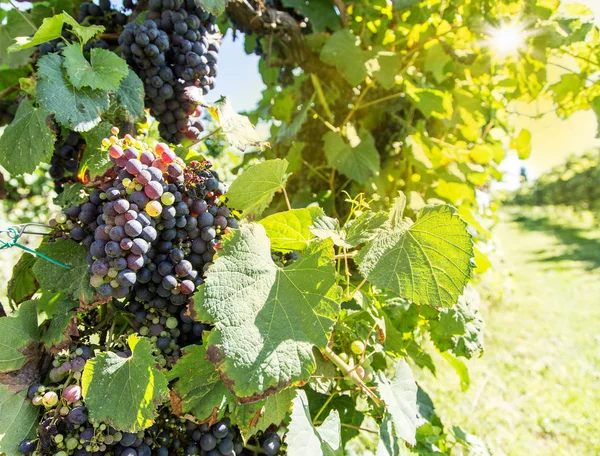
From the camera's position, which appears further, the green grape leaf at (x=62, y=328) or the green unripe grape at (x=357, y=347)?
the green unripe grape at (x=357, y=347)

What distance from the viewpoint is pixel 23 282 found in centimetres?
117

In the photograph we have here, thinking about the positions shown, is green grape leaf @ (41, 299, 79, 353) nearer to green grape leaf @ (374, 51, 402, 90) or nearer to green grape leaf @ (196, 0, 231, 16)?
green grape leaf @ (196, 0, 231, 16)

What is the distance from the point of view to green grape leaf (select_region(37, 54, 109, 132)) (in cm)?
95

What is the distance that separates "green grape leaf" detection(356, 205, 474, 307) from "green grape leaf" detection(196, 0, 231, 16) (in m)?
0.69

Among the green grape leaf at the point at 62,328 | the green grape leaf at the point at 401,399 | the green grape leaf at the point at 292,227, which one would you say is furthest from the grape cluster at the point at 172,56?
the green grape leaf at the point at 401,399

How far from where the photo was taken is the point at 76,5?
4.63 feet

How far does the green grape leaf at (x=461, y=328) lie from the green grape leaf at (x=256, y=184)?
67cm

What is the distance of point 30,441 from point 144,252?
0.45 meters

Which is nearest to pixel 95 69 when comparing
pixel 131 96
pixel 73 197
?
pixel 131 96

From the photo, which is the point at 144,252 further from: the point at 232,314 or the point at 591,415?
the point at 591,415

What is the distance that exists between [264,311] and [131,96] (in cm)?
62

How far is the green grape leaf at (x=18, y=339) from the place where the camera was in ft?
3.11

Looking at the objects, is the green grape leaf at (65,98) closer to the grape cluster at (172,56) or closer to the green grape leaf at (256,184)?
the grape cluster at (172,56)

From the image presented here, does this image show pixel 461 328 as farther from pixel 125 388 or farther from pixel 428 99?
pixel 125 388
